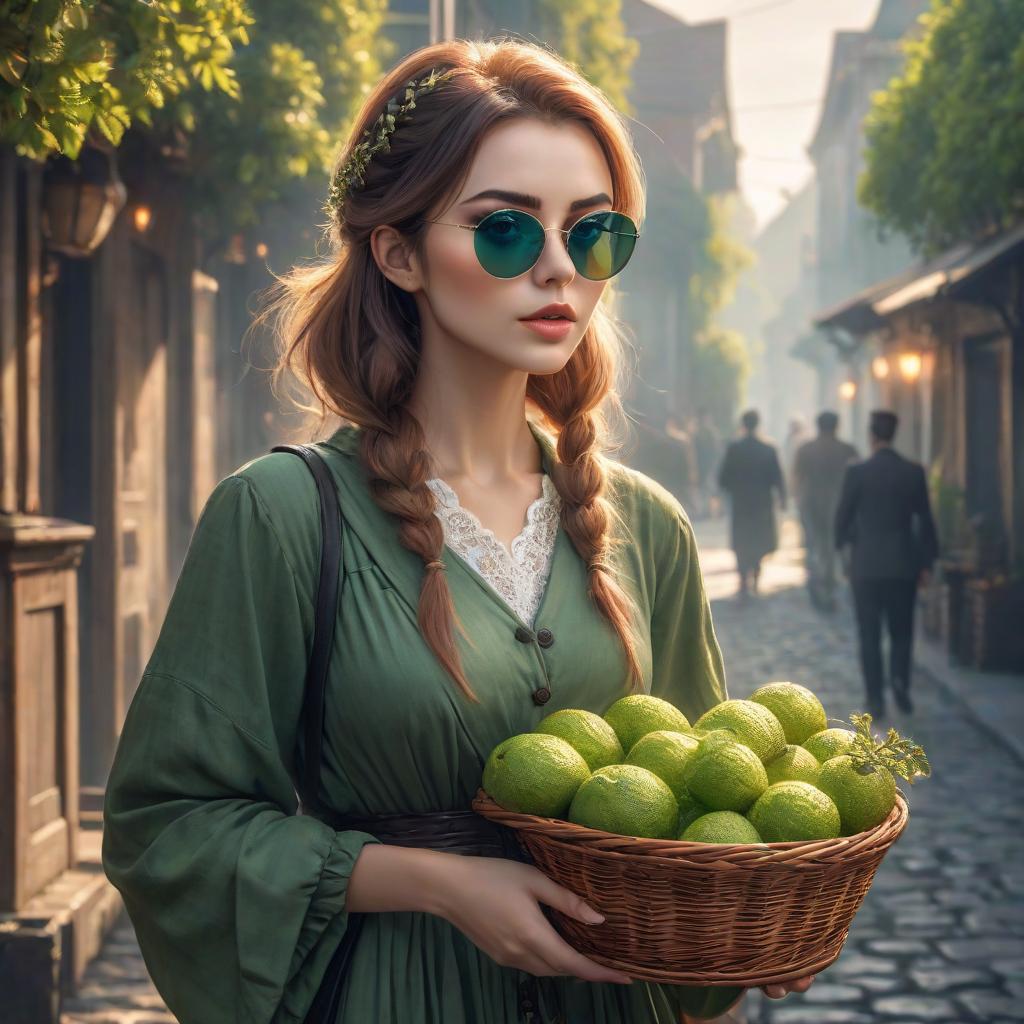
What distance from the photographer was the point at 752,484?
16797mm

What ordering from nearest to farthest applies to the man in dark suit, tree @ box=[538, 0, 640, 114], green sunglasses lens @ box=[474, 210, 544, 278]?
green sunglasses lens @ box=[474, 210, 544, 278]
the man in dark suit
tree @ box=[538, 0, 640, 114]

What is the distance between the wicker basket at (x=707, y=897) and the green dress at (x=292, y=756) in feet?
0.90

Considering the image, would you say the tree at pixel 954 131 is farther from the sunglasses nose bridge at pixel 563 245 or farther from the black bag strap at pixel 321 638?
the black bag strap at pixel 321 638

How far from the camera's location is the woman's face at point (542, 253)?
2359mm

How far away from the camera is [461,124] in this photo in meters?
2.36

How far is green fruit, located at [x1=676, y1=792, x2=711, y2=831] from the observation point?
2.09m

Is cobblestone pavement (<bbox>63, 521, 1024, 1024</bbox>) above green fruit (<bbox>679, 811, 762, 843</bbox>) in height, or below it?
below

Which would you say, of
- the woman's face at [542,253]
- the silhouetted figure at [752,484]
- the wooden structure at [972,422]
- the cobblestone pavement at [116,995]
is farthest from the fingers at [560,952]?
the silhouetted figure at [752,484]

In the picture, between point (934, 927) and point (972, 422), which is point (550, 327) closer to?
point (934, 927)

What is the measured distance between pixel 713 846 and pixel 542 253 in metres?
0.96

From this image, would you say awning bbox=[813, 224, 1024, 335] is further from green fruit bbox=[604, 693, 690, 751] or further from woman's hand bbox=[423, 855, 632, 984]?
woman's hand bbox=[423, 855, 632, 984]

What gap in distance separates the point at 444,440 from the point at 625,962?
977 mm

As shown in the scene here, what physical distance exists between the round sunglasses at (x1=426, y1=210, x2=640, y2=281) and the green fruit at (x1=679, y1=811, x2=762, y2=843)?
89cm

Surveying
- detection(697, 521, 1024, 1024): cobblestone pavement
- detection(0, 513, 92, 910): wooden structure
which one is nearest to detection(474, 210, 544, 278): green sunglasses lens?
detection(697, 521, 1024, 1024): cobblestone pavement
